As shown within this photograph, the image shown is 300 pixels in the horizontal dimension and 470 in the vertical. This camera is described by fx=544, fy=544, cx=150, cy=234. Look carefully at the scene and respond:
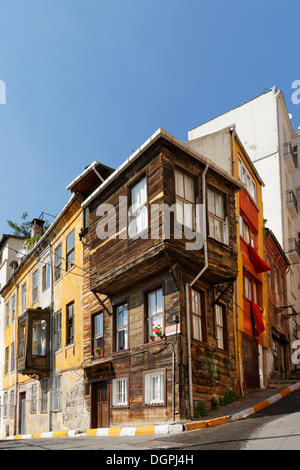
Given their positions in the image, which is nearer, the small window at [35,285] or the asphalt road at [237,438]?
the asphalt road at [237,438]

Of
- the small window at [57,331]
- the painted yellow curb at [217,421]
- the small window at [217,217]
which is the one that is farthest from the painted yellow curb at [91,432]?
the small window at [217,217]

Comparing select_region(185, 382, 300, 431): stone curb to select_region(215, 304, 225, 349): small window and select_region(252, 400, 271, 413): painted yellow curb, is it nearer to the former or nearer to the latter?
select_region(252, 400, 271, 413): painted yellow curb

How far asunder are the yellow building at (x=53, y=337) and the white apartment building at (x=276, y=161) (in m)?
12.3

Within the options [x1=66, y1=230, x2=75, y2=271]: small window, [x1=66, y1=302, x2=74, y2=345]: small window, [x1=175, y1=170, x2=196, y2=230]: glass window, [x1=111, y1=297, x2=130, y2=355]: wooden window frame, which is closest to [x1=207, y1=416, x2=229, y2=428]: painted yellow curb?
[x1=111, y1=297, x2=130, y2=355]: wooden window frame

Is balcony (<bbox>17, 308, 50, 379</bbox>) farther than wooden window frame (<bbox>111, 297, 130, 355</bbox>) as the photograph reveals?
Yes

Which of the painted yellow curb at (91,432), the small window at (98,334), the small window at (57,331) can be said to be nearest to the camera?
the painted yellow curb at (91,432)

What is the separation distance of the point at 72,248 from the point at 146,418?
353 inches

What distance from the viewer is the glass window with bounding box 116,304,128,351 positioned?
17.2 metres

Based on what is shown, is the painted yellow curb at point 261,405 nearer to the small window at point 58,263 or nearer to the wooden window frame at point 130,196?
the wooden window frame at point 130,196

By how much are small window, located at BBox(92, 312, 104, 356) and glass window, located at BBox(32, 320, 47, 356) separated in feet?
19.1

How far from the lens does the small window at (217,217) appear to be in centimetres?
1697

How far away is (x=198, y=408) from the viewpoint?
47.2 ft

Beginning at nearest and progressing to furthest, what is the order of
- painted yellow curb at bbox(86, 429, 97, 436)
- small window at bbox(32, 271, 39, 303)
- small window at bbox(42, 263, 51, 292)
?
painted yellow curb at bbox(86, 429, 97, 436) → small window at bbox(42, 263, 51, 292) → small window at bbox(32, 271, 39, 303)


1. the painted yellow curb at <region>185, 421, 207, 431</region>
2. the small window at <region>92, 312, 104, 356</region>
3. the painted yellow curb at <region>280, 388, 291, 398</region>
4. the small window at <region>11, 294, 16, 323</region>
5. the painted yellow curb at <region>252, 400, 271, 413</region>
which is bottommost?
the painted yellow curb at <region>185, 421, 207, 431</region>
